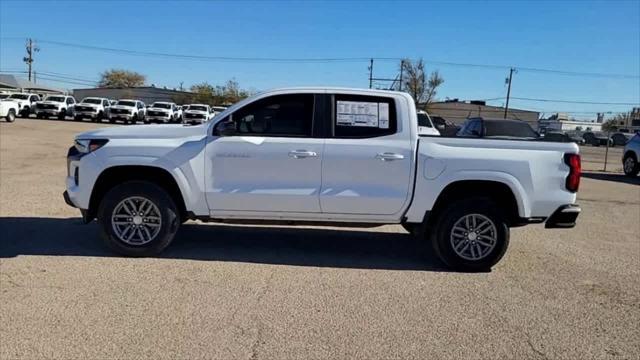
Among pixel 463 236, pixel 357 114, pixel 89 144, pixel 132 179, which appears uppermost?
pixel 357 114

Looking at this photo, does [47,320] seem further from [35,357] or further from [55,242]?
[55,242]

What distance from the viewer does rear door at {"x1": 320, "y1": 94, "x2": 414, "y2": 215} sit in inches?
223

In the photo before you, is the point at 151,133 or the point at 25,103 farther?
the point at 25,103

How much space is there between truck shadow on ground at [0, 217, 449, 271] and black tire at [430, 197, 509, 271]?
23cm

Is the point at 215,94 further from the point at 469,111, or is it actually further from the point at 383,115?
the point at 383,115

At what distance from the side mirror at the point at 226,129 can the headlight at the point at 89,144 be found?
1.22 metres

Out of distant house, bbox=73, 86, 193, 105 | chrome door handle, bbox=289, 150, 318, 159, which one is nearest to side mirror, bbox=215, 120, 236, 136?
chrome door handle, bbox=289, 150, 318, 159

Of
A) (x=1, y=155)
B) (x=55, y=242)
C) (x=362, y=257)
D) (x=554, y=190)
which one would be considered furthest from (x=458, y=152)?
(x=1, y=155)

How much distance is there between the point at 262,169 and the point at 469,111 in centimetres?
8286

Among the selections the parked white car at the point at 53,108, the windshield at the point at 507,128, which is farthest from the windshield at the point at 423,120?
the parked white car at the point at 53,108

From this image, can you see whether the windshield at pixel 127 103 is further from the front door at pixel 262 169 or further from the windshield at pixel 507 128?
the front door at pixel 262 169

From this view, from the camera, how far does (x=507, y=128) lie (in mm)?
16578

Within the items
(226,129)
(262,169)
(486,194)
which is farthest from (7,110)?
(486,194)

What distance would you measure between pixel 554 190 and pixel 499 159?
0.72 meters
